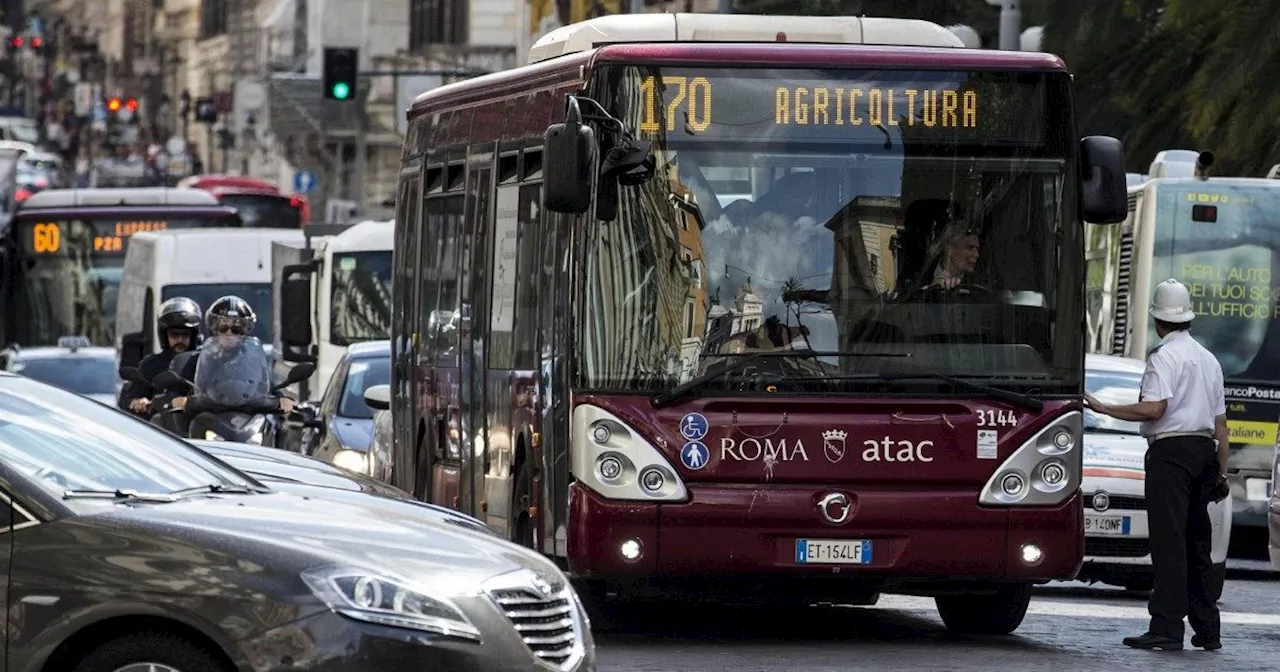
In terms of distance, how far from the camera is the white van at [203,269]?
105 ft

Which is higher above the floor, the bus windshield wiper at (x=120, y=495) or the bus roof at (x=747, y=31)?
the bus roof at (x=747, y=31)

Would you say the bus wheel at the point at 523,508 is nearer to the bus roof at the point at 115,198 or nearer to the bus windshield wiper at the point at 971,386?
the bus windshield wiper at the point at 971,386

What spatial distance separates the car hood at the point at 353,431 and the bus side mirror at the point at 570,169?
844 centimetres

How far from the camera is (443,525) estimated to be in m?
8.83

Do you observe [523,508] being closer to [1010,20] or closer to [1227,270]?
[1227,270]

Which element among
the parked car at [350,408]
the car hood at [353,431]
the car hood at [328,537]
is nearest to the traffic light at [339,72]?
the parked car at [350,408]

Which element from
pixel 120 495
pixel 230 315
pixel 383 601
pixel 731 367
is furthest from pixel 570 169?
pixel 230 315

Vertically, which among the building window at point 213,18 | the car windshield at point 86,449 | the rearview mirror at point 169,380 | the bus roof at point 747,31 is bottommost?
the rearview mirror at point 169,380

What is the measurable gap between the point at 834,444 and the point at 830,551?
1.45 ft

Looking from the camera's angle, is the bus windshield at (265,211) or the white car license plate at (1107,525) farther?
the bus windshield at (265,211)

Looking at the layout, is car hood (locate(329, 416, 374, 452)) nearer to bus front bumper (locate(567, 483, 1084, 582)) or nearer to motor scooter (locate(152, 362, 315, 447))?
motor scooter (locate(152, 362, 315, 447))

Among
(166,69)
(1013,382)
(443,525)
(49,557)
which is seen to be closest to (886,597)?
(1013,382)

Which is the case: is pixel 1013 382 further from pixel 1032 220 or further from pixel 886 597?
pixel 886 597

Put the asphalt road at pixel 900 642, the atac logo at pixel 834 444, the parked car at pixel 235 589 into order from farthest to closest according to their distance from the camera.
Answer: the atac logo at pixel 834 444, the asphalt road at pixel 900 642, the parked car at pixel 235 589
